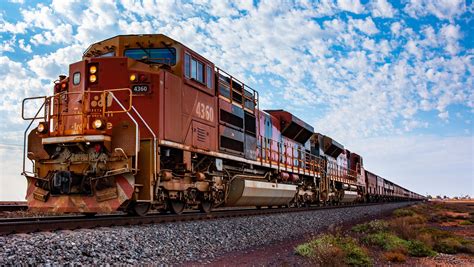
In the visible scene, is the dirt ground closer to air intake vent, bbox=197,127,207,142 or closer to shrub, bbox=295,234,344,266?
shrub, bbox=295,234,344,266

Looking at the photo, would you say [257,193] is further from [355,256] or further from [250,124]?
[355,256]

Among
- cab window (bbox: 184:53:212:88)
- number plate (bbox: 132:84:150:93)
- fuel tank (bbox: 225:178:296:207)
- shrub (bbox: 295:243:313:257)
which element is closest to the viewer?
shrub (bbox: 295:243:313:257)

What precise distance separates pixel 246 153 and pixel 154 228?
20.5 ft

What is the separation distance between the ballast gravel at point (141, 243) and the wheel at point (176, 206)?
1060 mm

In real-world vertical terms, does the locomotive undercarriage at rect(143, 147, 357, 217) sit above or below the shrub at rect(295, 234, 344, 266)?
above

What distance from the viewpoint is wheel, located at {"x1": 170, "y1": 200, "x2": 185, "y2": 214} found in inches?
389

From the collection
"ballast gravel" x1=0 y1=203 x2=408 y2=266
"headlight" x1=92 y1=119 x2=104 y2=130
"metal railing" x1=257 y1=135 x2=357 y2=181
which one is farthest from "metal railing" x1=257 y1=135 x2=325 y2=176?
"headlight" x1=92 y1=119 x2=104 y2=130

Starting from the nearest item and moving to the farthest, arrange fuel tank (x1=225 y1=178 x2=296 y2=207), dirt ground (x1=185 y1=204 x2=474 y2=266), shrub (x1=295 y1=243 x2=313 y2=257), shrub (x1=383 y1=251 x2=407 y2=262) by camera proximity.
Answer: dirt ground (x1=185 y1=204 x2=474 y2=266) → shrub (x1=295 y1=243 x2=313 y2=257) → shrub (x1=383 y1=251 x2=407 y2=262) → fuel tank (x1=225 y1=178 x2=296 y2=207)

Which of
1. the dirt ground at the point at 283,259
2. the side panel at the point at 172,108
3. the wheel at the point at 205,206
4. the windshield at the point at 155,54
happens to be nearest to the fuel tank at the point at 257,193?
the wheel at the point at 205,206

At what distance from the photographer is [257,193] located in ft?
44.4

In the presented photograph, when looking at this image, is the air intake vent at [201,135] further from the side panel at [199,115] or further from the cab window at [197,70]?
the cab window at [197,70]

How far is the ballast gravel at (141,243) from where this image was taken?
5.17 m

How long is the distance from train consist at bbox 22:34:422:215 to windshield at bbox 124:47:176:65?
0.02 meters

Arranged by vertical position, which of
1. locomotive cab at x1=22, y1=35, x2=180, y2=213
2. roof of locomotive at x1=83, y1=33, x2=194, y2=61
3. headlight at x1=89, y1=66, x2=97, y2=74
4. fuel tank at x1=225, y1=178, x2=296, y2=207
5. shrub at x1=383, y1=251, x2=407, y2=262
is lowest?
shrub at x1=383, y1=251, x2=407, y2=262
